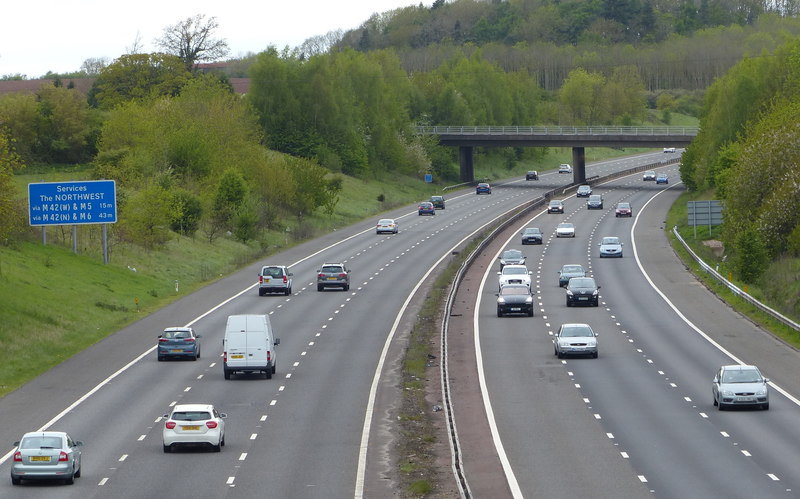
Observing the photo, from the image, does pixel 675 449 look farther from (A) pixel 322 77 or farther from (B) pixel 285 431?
(A) pixel 322 77

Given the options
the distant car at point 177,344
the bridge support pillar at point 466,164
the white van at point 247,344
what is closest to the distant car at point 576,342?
the white van at point 247,344

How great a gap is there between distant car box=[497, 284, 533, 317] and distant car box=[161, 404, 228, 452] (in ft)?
101

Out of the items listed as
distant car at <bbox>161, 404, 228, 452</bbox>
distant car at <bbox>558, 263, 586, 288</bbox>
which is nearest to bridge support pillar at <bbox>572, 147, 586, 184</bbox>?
distant car at <bbox>558, 263, 586, 288</bbox>

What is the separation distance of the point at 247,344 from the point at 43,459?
16.6 metres

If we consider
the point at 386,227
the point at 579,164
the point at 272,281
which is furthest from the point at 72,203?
the point at 579,164

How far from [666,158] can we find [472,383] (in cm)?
15830

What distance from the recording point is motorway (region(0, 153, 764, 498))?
30.5 metres

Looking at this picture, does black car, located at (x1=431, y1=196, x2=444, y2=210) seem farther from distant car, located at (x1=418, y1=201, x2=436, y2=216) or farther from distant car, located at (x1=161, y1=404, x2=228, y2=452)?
distant car, located at (x1=161, y1=404, x2=228, y2=452)

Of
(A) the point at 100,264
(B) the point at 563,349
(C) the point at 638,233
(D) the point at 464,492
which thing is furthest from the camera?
(C) the point at 638,233

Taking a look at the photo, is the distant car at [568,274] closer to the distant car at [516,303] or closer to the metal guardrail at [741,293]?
the metal guardrail at [741,293]

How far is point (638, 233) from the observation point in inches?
4080

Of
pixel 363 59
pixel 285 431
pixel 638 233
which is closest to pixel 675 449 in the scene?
pixel 285 431

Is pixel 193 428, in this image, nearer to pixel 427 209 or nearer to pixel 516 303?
pixel 516 303

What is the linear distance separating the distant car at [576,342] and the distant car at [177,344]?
14.3m
